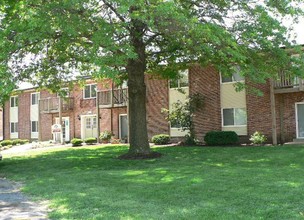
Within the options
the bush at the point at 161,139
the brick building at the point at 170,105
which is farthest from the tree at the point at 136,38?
the bush at the point at 161,139

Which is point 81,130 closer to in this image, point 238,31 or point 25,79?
point 25,79

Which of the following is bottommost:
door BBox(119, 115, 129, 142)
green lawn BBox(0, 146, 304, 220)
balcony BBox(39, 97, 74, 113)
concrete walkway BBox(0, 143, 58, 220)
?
concrete walkway BBox(0, 143, 58, 220)

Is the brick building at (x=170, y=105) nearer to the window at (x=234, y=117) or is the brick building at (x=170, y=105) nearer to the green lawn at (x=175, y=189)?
the window at (x=234, y=117)

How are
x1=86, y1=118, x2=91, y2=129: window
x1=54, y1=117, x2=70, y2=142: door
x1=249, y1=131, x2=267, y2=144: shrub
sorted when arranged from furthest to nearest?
x1=54, y1=117, x2=70, y2=142: door → x1=86, y1=118, x2=91, y2=129: window → x1=249, y1=131, x2=267, y2=144: shrub

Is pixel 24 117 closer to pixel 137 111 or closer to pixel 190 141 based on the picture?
pixel 190 141

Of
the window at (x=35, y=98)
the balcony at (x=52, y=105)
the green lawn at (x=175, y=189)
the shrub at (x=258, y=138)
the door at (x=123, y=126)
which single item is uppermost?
the window at (x=35, y=98)

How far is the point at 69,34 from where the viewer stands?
1327cm

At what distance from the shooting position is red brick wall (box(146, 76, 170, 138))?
28.8 meters

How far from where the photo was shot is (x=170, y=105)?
93.9 feet

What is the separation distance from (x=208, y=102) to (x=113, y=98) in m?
8.09

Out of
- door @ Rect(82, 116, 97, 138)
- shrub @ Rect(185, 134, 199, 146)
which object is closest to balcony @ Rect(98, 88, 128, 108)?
door @ Rect(82, 116, 97, 138)

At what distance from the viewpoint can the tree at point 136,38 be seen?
12.7 m

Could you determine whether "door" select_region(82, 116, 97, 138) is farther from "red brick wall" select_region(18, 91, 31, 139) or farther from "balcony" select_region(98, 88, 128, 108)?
"red brick wall" select_region(18, 91, 31, 139)

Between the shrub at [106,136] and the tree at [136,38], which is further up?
the tree at [136,38]
